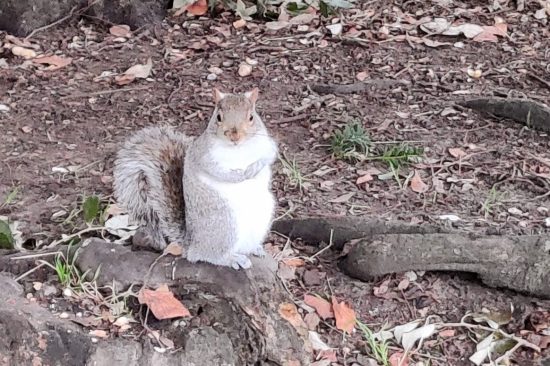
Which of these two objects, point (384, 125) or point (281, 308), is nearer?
point (281, 308)

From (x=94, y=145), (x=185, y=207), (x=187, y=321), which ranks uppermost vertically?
(x=185, y=207)

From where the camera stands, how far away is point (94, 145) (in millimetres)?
3932

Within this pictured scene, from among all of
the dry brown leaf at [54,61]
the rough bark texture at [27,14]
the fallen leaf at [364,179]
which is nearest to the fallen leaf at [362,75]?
the fallen leaf at [364,179]

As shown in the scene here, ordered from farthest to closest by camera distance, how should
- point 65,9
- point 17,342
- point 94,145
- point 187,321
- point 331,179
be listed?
point 65,9 < point 94,145 < point 331,179 < point 187,321 < point 17,342

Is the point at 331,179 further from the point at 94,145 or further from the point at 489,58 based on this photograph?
the point at 489,58

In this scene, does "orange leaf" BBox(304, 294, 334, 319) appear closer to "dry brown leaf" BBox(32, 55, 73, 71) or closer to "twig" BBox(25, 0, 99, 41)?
"dry brown leaf" BBox(32, 55, 73, 71)

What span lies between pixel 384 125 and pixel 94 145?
1.25m

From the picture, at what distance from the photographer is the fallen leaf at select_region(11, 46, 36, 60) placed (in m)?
4.80

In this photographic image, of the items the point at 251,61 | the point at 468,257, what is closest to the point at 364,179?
the point at 468,257

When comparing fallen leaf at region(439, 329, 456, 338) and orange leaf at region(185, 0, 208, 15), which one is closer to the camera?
fallen leaf at region(439, 329, 456, 338)

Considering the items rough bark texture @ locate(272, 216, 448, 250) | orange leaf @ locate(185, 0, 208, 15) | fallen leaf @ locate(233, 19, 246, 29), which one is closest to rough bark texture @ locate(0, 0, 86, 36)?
orange leaf @ locate(185, 0, 208, 15)

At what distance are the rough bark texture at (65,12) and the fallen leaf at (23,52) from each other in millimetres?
224

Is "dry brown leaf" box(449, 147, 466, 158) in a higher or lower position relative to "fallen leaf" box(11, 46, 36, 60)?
lower

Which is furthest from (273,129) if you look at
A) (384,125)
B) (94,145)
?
(94,145)
